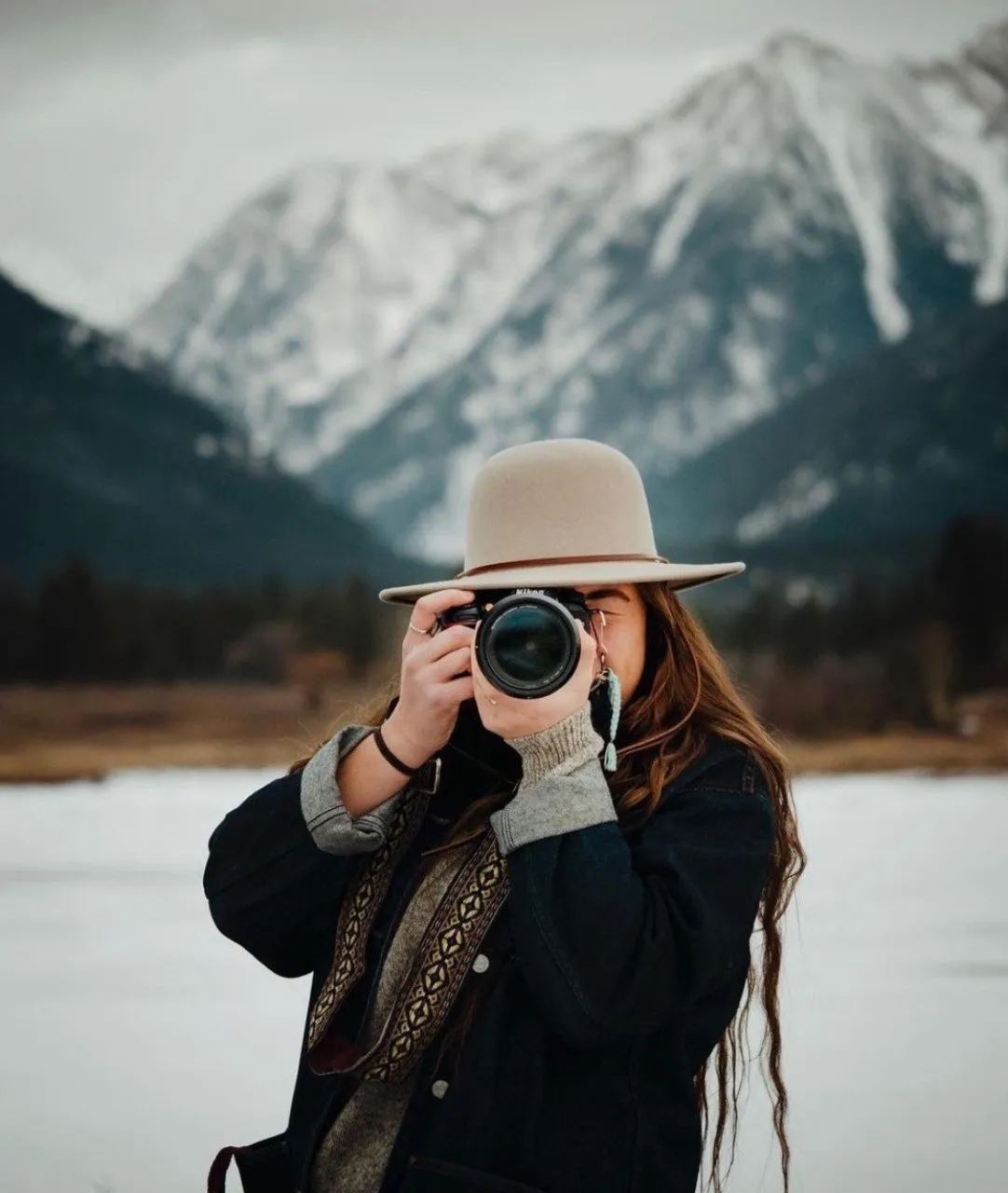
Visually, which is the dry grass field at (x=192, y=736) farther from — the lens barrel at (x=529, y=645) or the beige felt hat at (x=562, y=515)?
the lens barrel at (x=529, y=645)

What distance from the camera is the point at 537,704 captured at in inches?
40.6

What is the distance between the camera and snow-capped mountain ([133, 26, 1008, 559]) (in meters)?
18.7

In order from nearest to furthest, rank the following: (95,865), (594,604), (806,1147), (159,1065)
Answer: (594,604)
(806,1147)
(159,1065)
(95,865)

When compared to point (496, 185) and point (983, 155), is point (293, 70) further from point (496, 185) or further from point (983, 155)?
point (983, 155)

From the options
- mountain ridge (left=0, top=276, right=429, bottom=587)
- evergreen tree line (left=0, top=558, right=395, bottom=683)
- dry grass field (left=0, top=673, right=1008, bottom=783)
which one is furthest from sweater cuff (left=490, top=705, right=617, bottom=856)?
mountain ridge (left=0, top=276, right=429, bottom=587)

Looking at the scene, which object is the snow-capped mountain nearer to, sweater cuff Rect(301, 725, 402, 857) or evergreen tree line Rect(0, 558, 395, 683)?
evergreen tree line Rect(0, 558, 395, 683)

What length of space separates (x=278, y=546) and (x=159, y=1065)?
13.3 m

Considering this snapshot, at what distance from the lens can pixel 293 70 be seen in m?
16.2

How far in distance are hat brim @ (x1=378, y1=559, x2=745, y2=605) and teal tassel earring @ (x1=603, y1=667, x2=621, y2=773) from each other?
83mm

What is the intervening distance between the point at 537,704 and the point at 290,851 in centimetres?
27

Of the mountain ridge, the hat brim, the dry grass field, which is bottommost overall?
the hat brim

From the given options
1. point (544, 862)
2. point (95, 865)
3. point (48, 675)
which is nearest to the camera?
point (544, 862)

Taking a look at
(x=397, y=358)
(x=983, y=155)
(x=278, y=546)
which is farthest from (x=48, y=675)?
(x=983, y=155)

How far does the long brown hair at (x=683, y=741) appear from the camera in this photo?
3.68ft
